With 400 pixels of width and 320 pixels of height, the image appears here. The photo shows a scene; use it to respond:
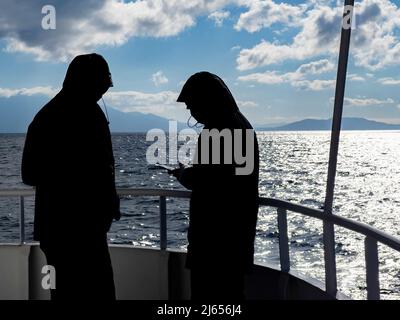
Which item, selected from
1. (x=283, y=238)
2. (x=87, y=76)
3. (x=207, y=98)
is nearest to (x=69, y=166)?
(x=87, y=76)

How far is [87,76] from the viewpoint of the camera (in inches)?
80.1

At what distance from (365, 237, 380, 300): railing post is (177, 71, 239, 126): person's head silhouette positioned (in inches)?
25.5

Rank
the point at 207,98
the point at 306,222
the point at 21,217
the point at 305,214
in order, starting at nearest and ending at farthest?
the point at 207,98 < the point at 305,214 < the point at 21,217 < the point at 306,222

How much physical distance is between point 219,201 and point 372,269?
57 cm

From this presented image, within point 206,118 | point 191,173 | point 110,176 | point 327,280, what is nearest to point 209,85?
point 206,118

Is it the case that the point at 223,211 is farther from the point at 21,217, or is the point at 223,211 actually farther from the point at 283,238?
the point at 21,217

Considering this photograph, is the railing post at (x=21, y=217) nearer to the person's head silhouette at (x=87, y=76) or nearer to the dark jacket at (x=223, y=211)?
the person's head silhouette at (x=87, y=76)

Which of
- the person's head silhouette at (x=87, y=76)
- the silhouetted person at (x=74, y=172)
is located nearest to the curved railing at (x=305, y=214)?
the silhouetted person at (x=74, y=172)

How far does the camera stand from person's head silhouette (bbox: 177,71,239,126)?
1960 mm

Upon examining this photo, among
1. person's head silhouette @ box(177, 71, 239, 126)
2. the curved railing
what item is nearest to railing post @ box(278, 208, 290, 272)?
A: the curved railing

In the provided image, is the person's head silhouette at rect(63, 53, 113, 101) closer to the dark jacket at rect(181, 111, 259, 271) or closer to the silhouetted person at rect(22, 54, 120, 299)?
the silhouetted person at rect(22, 54, 120, 299)

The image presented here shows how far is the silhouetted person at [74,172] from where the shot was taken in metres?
2.04
